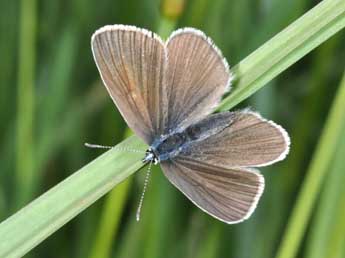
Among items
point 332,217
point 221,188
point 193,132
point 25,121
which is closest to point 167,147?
point 193,132

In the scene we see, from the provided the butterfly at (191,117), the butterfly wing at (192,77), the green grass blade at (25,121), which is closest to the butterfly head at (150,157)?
the butterfly at (191,117)

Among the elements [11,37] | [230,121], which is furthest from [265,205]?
[11,37]

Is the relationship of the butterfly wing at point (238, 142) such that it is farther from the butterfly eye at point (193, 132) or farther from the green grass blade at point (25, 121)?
the green grass blade at point (25, 121)

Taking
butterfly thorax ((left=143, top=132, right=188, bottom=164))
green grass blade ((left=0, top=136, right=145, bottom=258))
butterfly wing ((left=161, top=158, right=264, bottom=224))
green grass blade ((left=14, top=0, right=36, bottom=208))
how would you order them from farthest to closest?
1. green grass blade ((left=14, top=0, right=36, bottom=208))
2. butterfly thorax ((left=143, top=132, right=188, bottom=164))
3. butterfly wing ((left=161, top=158, right=264, bottom=224))
4. green grass blade ((left=0, top=136, right=145, bottom=258))

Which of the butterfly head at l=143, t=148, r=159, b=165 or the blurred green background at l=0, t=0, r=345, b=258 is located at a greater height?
the blurred green background at l=0, t=0, r=345, b=258

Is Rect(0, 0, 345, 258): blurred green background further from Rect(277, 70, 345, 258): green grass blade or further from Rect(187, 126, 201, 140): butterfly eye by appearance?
Rect(277, 70, 345, 258): green grass blade

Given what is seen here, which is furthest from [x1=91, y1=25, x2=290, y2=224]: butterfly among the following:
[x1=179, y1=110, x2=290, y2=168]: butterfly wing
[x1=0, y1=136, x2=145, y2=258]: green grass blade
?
[x1=0, y1=136, x2=145, y2=258]: green grass blade

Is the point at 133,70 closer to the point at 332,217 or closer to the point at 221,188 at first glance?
the point at 221,188
